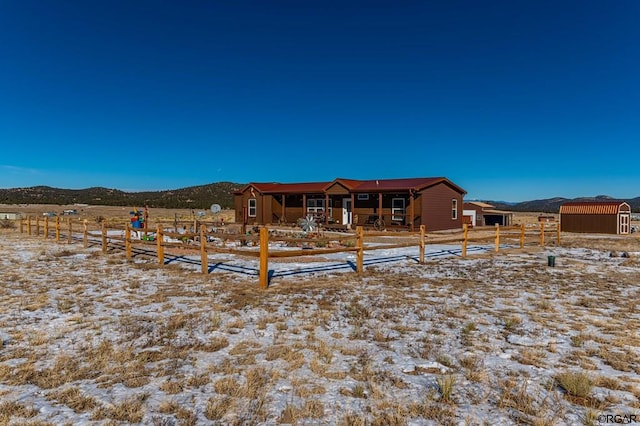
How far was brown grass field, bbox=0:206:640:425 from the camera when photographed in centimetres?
341

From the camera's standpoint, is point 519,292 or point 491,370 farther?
point 519,292

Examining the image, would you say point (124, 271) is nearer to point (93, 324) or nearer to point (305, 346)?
point (93, 324)

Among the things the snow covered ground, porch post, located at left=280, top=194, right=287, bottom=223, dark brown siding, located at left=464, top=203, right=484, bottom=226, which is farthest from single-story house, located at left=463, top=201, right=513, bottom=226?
the snow covered ground

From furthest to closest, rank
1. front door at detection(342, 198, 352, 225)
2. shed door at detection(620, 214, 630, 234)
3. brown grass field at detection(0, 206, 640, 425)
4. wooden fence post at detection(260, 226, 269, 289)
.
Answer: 1. front door at detection(342, 198, 352, 225)
2. shed door at detection(620, 214, 630, 234)
3. wooden fence post at detection(260, 226, 269, 289)
4. brown grass field at detection(0, 206, 640, 425)

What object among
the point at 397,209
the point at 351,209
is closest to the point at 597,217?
the point at 397,209

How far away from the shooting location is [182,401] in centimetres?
354

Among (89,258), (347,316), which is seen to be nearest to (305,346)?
(347,316)

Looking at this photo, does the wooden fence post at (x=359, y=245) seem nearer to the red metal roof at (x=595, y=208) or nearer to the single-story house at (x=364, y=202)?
the single-story house at (x=364, y=202)

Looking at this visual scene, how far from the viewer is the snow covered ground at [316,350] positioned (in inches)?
135

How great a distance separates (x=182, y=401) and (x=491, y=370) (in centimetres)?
331

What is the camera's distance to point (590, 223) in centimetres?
2780

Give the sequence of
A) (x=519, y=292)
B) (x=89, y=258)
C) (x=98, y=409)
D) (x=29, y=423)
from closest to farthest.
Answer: (x=29, y=423) → (x=98, y=409) → (x=519, y=292) → (x=89, y=258)

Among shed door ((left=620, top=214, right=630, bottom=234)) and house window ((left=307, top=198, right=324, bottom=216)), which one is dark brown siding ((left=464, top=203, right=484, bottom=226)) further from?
house window ((left=307, top=198, right=324, bottom=216))

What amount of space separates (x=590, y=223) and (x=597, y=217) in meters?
0.63
